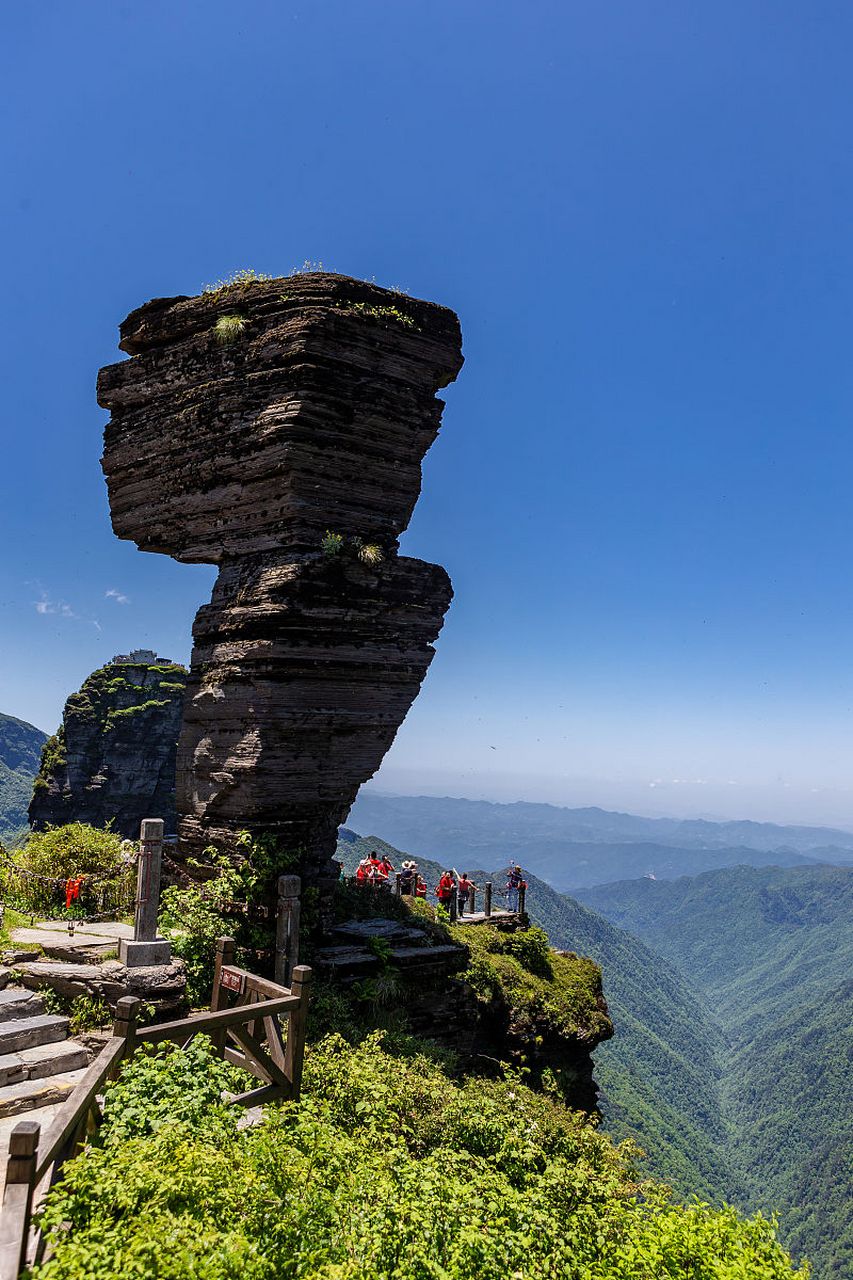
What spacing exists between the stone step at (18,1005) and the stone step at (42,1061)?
2.12ft

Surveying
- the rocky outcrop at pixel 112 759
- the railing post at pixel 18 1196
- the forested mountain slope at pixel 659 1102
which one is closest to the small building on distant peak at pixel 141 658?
the rocky outcrop at pixel 112 759

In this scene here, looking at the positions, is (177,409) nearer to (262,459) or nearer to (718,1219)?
(262,459)

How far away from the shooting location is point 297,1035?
8867 mm

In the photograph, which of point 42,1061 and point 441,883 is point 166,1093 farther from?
point 441,883

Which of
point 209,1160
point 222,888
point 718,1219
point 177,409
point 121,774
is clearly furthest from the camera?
point 121,774

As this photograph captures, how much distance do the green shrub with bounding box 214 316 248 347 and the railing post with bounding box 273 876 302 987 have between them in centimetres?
1217

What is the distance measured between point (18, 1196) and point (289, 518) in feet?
40.6

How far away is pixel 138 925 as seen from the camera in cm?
1090

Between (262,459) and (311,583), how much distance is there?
3000 millimetres

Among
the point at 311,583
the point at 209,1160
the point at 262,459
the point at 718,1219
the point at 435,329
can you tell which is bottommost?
the point at 718,1219

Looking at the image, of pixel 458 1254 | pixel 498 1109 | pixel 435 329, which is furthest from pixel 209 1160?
pixel 435 329

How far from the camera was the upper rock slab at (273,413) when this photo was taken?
15148 millimetres

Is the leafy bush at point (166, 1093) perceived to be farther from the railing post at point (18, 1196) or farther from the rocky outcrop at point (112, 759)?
Result: the rocky outcrop at point (112, 759)

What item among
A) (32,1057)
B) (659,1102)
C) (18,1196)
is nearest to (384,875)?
(32,1057)
